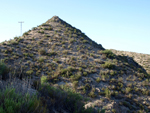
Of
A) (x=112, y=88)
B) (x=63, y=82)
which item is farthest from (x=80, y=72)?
(x=112, y=88)

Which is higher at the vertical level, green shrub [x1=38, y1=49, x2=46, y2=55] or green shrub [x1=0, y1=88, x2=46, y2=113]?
green shrub [x1=38, y1=49, x2=46, y2=55]

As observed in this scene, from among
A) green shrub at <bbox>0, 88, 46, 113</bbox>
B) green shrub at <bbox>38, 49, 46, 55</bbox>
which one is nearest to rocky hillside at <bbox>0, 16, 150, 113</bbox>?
green shrub at <bbox>38, 49, 46, 55</bbox>

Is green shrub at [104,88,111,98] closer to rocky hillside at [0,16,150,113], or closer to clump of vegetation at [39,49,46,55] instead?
rocky hillside at [0,16,150,113]

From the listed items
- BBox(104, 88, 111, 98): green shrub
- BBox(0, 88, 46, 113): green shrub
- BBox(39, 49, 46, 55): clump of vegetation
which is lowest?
BBox(104, 88, 111, 98): green shrub

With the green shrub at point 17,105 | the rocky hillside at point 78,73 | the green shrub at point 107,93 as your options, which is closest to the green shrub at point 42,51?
the rocky hillside at point 78,73

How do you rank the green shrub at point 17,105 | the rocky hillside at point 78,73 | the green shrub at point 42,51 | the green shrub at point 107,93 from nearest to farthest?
the green shrub at point 17,105, the rocky hillside at point 78,73, the green shrub at point 107,93, the green shrub at point 42,51

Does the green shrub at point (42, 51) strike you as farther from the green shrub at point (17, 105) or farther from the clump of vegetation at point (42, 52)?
the green shrub at point (17, 105)

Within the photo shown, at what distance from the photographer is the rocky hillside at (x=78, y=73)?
431 inches

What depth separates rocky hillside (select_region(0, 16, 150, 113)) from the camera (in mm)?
10952

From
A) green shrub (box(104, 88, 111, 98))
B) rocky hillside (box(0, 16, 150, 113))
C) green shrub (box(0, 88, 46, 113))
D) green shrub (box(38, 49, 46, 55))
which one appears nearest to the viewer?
green shrub (box(0, 88, 46, 113))

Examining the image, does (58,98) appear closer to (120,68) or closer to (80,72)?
(80,72)

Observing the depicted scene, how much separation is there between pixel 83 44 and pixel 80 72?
9.71 meters

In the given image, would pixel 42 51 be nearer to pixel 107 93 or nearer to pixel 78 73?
pixel 78 73

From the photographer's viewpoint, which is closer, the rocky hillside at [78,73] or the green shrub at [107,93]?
the rocky hillside at [78,73]
